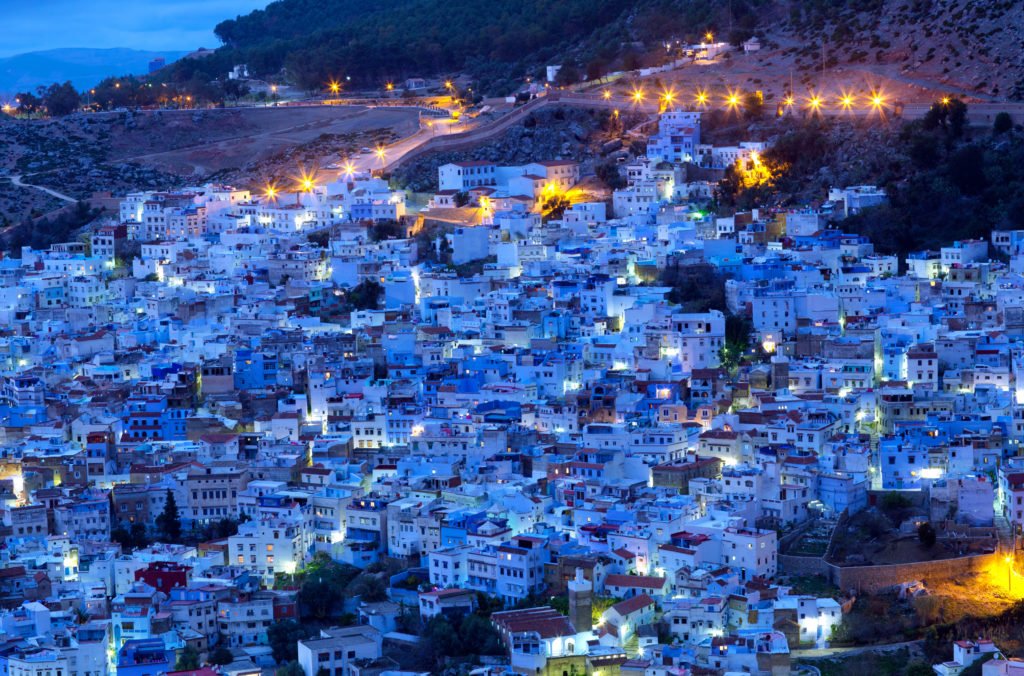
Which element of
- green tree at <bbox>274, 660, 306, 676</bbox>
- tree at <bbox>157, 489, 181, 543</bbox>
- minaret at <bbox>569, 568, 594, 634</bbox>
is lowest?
green tree at <bbox>274, 660, 306, 676</bbox>

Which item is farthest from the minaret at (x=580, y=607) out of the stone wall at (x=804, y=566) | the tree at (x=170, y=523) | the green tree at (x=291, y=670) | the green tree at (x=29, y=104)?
the green tree at (x=29, y=104)

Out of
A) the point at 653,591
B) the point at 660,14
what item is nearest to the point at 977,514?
the point at 653,591

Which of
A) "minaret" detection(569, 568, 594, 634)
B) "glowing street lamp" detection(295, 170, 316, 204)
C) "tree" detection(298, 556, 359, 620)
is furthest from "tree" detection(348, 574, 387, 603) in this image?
"glowing street lamp" detection(295, 170, 316, 204)

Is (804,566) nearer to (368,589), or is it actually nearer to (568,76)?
(368,589)

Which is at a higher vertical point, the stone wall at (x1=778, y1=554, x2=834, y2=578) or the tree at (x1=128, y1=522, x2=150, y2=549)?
Result: the tree at (x1=128, y1=522, x2=150, y2=549)

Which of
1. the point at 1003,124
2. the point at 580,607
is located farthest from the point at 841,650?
the point at 1003,124

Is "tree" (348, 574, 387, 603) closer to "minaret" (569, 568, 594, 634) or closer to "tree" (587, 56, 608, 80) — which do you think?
"minaret" (569, 568, 594, 634)
